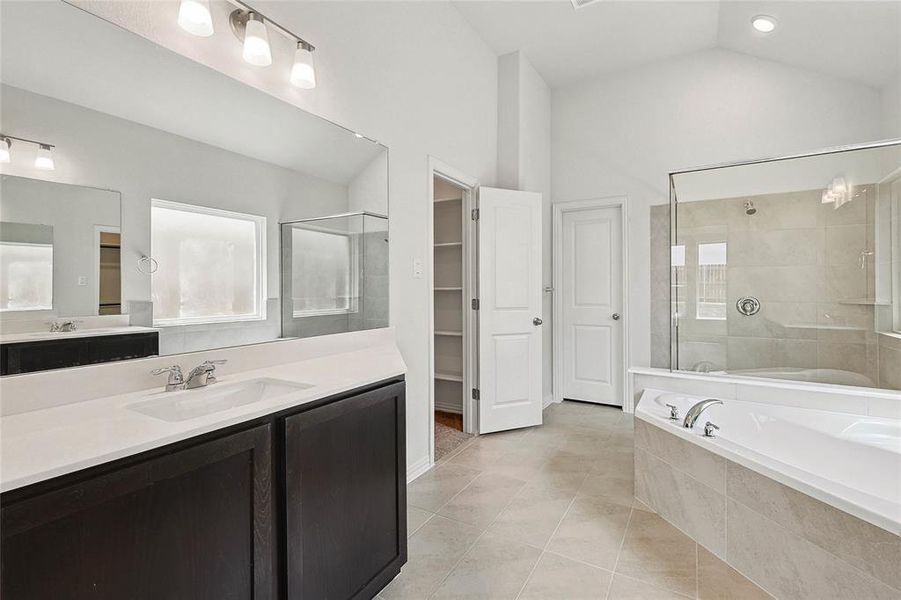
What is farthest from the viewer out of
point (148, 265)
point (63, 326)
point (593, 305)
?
point (593, 305)

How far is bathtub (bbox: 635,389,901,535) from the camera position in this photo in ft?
5.15

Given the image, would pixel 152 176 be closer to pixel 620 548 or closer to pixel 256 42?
pixel 256 42

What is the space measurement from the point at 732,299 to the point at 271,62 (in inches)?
132

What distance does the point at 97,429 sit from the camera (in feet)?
3.43

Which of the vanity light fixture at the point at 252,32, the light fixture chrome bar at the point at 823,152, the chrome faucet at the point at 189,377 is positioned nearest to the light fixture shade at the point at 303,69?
the vanity light fixture at the point at 252,32

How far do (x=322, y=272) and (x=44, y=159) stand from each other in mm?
1057

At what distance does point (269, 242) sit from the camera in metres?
1.82

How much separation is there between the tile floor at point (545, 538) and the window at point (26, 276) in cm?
150

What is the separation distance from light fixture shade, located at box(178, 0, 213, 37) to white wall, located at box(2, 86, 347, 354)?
14.1 inches

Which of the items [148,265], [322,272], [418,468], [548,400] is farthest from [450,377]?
[148,265]

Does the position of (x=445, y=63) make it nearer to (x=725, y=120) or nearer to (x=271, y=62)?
(x=271, y=62)

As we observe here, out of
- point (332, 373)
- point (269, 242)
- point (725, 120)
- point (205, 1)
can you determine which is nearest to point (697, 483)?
point (332, 373)

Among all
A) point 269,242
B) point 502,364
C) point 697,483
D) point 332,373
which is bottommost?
point 697,483

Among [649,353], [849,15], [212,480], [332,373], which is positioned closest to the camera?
[212,480]
